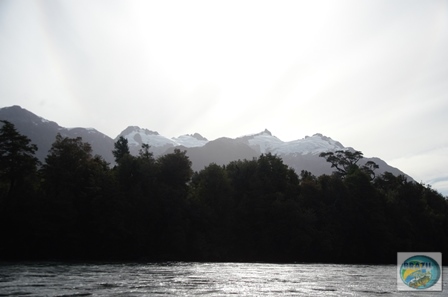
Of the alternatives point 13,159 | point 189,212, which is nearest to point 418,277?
point 189,212

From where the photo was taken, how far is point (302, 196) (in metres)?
103

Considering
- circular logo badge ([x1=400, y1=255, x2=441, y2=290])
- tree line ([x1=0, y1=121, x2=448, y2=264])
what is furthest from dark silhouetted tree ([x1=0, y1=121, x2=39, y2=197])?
circular logo badge ([x1=400, y1=255, x2=441, y2=290])

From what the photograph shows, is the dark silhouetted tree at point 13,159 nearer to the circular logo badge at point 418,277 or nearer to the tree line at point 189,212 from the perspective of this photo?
the tree line at point 189,212

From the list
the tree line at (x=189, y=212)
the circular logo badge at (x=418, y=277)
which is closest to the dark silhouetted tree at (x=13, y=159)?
the tree line at (x=189, y=212)

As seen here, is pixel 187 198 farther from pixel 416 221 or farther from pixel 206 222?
pixel 416 221

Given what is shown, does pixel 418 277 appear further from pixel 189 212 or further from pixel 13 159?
pixel 13 159

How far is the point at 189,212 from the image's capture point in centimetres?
8750

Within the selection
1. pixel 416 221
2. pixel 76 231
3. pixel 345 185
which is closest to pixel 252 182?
pixel 345 185

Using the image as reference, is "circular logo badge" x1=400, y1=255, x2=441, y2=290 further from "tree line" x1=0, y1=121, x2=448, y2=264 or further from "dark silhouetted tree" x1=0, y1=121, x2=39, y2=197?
"dark silhouetted tree" x1=0, y1=121, x2=39, y2=197

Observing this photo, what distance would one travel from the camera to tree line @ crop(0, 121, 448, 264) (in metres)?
73.1

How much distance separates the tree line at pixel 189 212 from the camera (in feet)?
240

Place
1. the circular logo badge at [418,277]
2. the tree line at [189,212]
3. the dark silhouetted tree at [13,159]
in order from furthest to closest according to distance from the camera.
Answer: the tree line at [189,212] → the dark silhouetted tree at [13,159] → the circular logo badge at [418,277]

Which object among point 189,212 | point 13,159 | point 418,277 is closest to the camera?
point 418,277

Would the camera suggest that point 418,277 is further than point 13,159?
No
